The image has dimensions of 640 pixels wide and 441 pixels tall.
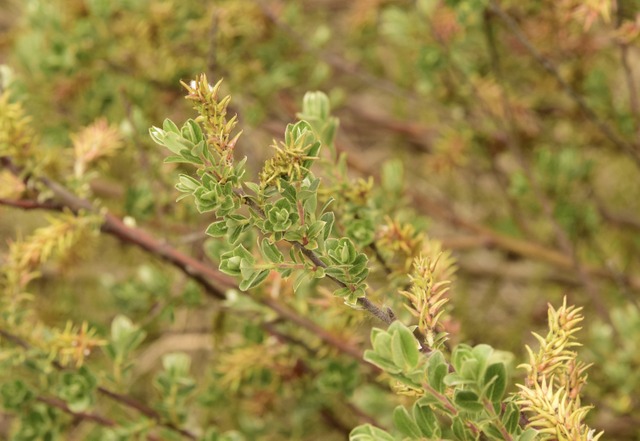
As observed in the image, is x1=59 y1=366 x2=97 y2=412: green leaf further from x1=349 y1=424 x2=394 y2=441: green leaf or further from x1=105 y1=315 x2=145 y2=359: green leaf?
x1=349 y1=424 x2=394 y2=441: green leaf

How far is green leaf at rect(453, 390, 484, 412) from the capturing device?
50 centimetres

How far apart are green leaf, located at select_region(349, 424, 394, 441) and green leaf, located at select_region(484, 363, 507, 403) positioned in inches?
3.2

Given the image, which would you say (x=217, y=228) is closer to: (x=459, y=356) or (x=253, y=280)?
(x=253, y=280)

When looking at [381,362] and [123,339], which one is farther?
[123,339]

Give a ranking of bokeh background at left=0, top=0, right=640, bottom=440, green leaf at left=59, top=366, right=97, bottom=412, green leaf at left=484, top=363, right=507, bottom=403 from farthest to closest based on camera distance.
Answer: bokeh background at left=0, top=0, right=640, bottom=440 → green leaf at left=59, top=366, right=97, bottom=412 → green leaf at left=484, top=363, right=507, bottom=403

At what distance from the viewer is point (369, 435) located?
535 millimetres

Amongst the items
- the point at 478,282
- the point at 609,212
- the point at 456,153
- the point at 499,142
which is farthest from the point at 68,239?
the point at 478,282

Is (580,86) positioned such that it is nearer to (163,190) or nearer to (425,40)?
(425,40)

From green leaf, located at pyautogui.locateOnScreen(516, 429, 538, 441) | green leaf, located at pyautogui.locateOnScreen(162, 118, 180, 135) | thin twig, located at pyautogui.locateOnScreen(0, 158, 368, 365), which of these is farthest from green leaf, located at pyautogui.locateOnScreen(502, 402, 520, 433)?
thin twig, located at pyautogui.locateOnScreen(0, 158, 368, 365)

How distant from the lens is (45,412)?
852mm

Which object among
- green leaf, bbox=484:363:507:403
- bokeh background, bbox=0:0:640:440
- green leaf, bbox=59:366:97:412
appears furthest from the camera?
bokeh background, bbox=0:0:640:440

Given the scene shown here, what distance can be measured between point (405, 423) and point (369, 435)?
0.09ft

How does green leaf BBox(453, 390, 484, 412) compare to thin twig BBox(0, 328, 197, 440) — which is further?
thin twig BBox(0, 328, 197, 440)

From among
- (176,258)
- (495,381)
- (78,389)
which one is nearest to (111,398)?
(78,389)
